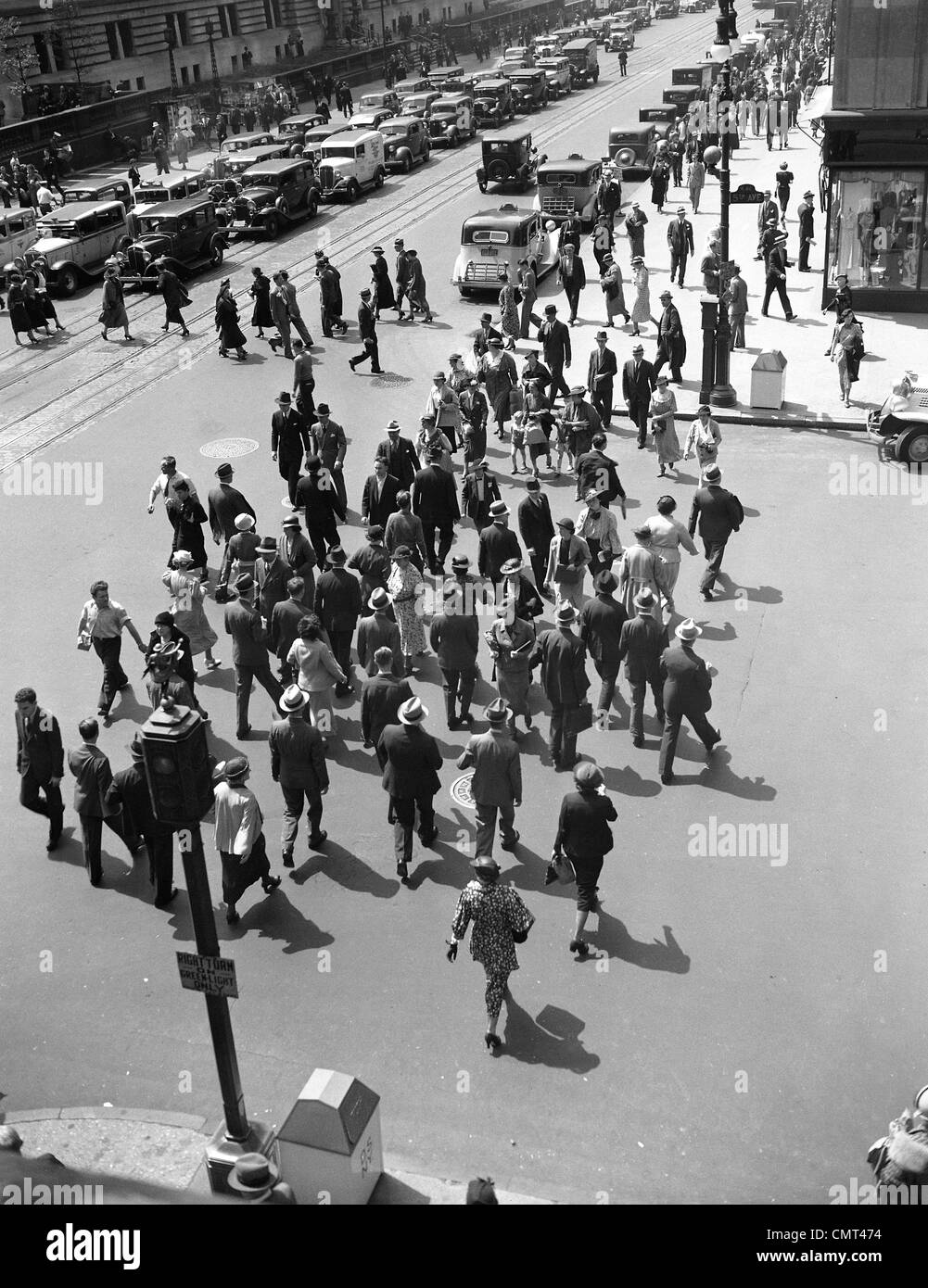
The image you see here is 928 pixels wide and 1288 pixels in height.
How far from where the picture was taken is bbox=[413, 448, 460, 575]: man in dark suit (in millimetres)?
15773

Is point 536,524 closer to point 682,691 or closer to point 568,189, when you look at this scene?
point 682,691

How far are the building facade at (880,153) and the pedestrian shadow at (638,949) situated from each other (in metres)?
18.7

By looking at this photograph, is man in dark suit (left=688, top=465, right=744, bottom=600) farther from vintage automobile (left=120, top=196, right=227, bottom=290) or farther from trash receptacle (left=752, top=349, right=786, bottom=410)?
vintage automobile (left=120, top=196, right=227, bottom=290)

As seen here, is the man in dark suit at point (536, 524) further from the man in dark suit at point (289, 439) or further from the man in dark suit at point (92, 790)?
the man in dark suit at point (92, 790)

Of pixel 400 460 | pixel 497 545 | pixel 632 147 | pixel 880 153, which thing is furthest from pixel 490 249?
pixel 497 545

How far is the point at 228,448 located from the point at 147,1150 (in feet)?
46.2

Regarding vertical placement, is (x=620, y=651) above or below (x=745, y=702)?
above

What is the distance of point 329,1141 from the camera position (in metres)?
7.73

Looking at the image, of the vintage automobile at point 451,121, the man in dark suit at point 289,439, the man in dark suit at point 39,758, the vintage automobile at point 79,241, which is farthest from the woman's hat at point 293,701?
the vintage automobile at point 451,121

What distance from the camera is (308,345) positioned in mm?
25281

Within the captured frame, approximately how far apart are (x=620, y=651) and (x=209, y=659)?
4620 millimetres

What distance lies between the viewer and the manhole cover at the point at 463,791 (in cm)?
1200
